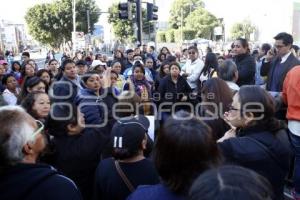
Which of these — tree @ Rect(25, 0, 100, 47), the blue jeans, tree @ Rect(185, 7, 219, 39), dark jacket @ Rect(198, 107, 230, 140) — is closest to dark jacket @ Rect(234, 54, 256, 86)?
the blue jeans

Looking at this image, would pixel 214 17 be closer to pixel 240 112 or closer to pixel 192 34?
pixel 192 34

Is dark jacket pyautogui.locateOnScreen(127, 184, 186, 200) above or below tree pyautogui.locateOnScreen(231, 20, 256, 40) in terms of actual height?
below

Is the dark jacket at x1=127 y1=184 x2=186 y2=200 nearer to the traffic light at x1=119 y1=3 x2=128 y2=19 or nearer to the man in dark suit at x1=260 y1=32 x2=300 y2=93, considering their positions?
the man in dark suit at x1=260 y1=32 x2=300 y2=93

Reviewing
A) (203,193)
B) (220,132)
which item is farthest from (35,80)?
(203,193)

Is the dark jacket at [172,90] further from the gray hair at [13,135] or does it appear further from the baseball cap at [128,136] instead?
the gray hair at [13,135]

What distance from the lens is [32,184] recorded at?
1.84 m

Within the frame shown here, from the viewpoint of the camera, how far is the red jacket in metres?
4.47

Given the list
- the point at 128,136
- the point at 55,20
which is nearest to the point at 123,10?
the point at 128,136

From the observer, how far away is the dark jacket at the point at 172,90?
671cm

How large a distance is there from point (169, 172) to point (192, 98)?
5.04 m

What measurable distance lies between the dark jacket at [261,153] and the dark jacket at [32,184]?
106 cm

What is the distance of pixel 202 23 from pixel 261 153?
2530 inches

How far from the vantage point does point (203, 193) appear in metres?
1.13

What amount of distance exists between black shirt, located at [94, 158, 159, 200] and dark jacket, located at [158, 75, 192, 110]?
413 centimetres
